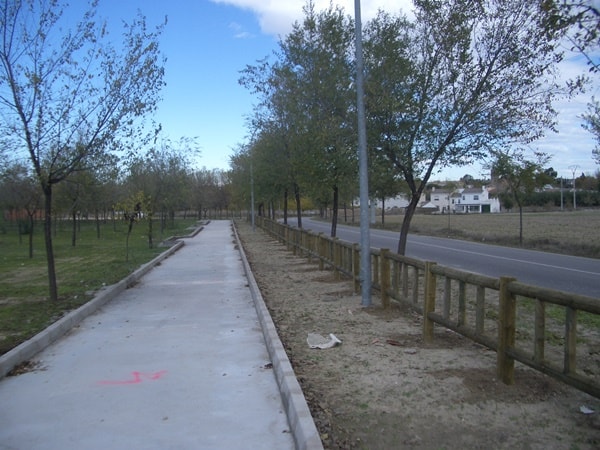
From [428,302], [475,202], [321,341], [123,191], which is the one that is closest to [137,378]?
[321,341]

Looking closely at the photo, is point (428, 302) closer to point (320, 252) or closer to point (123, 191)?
point (320, 252)

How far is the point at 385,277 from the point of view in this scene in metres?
9.00

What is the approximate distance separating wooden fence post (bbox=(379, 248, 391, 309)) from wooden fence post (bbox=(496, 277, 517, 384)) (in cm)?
371

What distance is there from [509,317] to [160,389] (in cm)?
344

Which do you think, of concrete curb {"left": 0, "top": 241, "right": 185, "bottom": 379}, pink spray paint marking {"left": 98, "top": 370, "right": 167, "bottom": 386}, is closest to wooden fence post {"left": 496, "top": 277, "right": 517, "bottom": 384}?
pink spray paint marking {"left": 98, "top": 370, "right": 167, "bottom": 386}

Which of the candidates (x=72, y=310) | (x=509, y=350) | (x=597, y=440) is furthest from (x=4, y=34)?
(x=597, y=440)

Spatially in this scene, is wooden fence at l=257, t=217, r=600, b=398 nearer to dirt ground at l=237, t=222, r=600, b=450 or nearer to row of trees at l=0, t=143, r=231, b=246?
dirt ground at l=237, t=222, r=600, b=450

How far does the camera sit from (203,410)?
498 cm

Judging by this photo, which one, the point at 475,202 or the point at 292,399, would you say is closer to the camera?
the point at 292,399

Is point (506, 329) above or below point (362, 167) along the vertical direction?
below

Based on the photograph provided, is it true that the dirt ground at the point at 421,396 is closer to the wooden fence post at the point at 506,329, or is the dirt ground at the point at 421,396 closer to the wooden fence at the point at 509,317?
the wooden fence post at the point at 506,329

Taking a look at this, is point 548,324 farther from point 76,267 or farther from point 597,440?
point 76,267

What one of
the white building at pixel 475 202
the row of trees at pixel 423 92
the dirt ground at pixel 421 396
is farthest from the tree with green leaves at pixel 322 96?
the white building at pixel 475 202

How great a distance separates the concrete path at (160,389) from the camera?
4.42 meters
